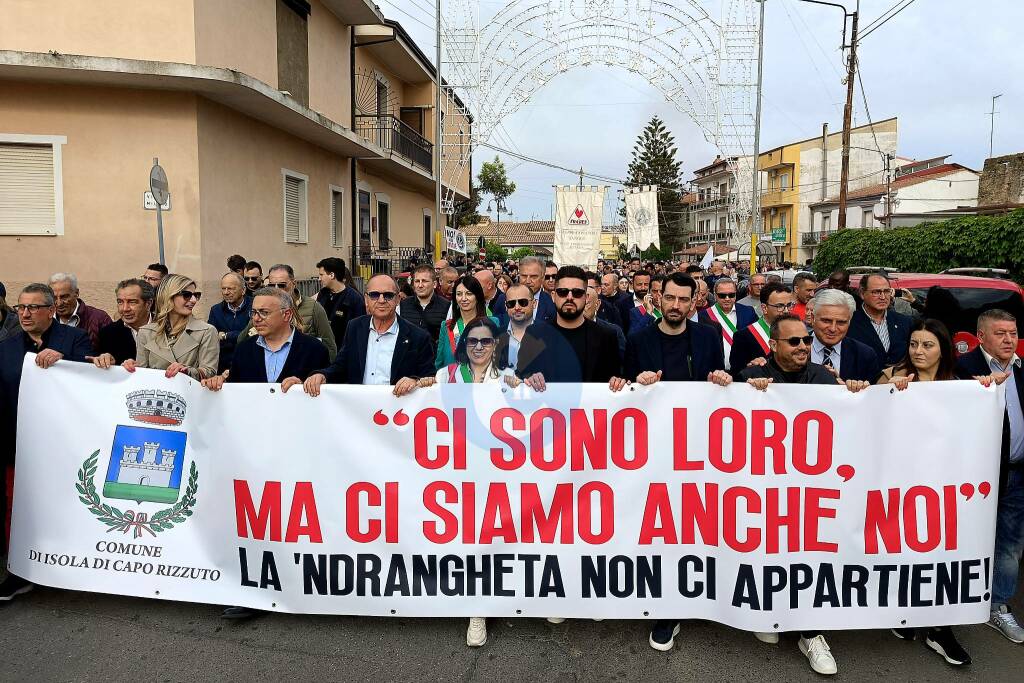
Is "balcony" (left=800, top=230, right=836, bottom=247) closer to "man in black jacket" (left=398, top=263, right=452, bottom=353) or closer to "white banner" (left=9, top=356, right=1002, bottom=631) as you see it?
"man in black jacket" (left=398, top=263, right=452, bottom=353)

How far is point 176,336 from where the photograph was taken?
4949 mm

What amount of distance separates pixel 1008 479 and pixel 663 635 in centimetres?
209

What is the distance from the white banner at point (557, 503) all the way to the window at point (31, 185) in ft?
28.7

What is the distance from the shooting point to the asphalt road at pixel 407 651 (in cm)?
366

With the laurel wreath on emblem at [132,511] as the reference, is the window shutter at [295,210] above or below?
above

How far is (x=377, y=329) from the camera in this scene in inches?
199

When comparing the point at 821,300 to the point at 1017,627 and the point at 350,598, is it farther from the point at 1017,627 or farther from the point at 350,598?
the point at 350,598

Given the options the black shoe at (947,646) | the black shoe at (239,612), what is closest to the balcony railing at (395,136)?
the black shoe at (239,612)

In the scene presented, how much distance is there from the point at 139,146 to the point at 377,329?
8567 mm

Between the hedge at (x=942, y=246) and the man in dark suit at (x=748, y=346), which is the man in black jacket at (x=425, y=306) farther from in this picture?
the hedge at (x=942, y=246)

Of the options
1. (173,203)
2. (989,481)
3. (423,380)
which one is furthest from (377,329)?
(173,203)

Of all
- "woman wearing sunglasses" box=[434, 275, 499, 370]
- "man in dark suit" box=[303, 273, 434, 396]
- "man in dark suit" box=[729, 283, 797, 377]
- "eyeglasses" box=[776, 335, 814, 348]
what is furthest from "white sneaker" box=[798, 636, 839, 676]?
"woman wearing sunglasses" box=[434, 275, 499, 370]

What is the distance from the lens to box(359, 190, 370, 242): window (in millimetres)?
21297

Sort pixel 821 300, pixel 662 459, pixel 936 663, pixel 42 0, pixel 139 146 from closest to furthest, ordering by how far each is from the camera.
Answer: pixel 936 663 < pixel 662 459 < pixel 821 300 < pixel 42 0 < pixel 139 146
